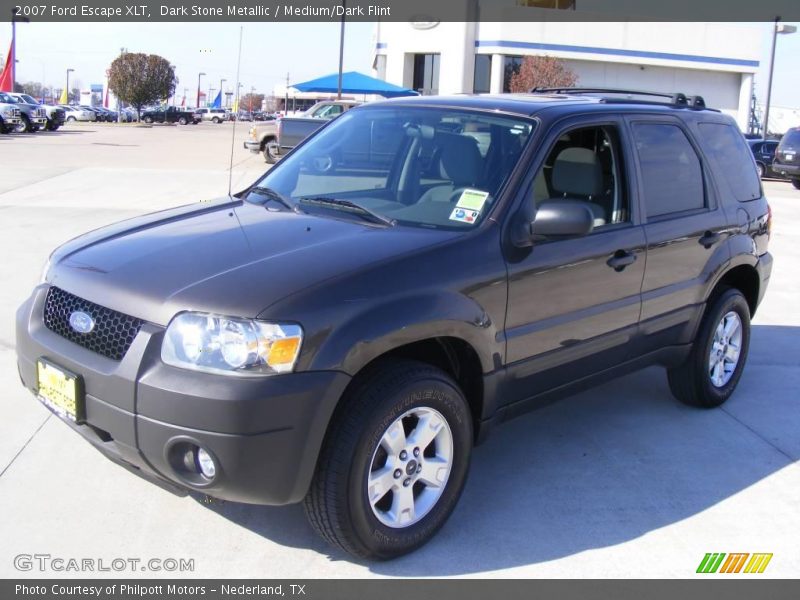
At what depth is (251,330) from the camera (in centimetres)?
289

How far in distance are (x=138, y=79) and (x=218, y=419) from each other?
73179mm

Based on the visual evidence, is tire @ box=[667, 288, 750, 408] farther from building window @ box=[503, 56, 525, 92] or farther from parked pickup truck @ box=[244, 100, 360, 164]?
building window @ box=[503, 56, 525, 92]

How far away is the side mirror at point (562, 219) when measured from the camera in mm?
3635

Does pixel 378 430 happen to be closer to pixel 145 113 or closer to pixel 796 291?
pixel 796 291

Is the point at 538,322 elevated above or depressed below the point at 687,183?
below

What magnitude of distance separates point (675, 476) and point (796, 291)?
17.7 feet

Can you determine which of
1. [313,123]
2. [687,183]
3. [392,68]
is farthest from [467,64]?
[687,183]

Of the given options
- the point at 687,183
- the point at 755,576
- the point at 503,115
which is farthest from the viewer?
the point at 687,183

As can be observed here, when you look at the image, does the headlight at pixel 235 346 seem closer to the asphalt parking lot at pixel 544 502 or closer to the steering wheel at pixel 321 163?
the asphalt parking lot at pixel 544 502

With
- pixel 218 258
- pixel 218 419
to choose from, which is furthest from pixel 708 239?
pixel 218 419

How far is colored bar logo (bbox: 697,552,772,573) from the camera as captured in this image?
347 cm

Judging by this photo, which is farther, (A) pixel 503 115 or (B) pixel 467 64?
(B) pixel 467 64

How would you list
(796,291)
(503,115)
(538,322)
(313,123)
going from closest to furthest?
(538,322) < (503,115) < (796,291) < (313,123)
